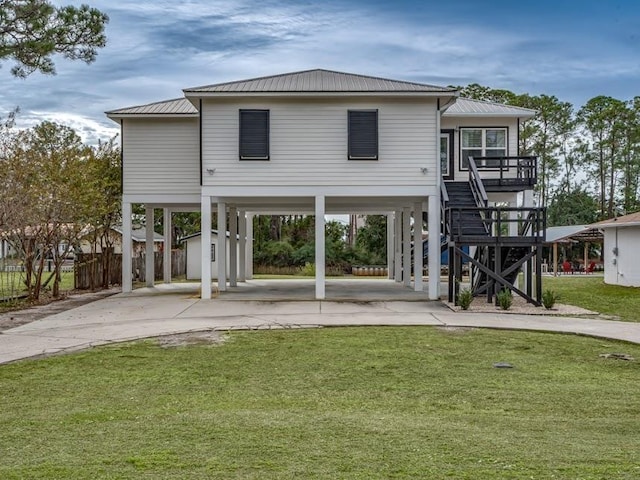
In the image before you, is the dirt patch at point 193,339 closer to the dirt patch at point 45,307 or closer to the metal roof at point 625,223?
the dirt patch at point 45,307

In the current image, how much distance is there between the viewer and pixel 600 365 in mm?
8820

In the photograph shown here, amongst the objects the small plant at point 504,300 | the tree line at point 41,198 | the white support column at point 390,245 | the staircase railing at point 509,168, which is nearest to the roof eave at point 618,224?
the staircase railing at point 509,168

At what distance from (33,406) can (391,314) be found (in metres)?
9.29

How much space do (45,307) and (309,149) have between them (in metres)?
7.94

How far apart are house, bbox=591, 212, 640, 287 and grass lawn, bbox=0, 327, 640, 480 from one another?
14.8 metres

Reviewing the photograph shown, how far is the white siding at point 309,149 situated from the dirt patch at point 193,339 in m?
7.03

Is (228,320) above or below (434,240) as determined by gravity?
below

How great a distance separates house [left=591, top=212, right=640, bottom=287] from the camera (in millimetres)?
23625

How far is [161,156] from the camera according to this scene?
2072 cm

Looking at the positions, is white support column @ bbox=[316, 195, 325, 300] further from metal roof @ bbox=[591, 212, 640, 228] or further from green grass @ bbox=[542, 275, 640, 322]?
metal roof @ bbox=[591, 212, 640, 228]

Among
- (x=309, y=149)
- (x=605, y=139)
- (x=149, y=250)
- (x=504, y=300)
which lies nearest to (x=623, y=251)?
(x=504, y=300)

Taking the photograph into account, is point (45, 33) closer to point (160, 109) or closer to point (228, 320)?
point (228, 320)

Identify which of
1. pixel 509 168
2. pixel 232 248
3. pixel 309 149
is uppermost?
pixel 309 149

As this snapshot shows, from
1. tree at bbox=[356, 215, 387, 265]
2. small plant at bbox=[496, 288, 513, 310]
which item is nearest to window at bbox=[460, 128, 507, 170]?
small plant at bbox=[496, 288, 513, 310]
